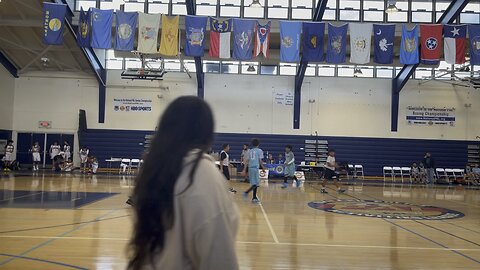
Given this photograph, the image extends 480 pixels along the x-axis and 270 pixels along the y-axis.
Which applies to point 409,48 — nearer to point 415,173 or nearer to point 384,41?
point 384,41

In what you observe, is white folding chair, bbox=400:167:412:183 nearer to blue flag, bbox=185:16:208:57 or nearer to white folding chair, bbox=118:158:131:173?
blue flag, bbox=185:16:208:57

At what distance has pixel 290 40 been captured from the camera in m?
20.0

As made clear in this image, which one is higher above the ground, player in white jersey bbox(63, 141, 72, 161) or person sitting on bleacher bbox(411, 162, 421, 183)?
player in white jersey bbox(63, 141, 72, 161)

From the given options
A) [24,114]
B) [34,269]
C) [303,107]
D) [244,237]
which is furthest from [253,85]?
[34,269]

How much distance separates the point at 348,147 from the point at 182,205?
86.0 feet

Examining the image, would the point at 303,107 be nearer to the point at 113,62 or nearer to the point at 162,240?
the point at 113,62

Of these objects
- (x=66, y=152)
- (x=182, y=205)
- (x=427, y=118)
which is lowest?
(x=66, y=152)

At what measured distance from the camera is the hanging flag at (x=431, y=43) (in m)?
20.0

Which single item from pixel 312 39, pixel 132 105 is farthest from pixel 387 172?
pixel 132 105

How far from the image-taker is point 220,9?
25703 millimetres

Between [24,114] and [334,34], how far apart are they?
1881 cm

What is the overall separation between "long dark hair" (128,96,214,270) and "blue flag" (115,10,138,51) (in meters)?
18.6

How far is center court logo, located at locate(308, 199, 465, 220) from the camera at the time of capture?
10.6 meters

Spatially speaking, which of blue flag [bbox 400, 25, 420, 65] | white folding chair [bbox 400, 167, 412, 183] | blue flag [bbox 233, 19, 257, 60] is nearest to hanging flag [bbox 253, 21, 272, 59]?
blue flag [bbox 233, 19, 257, 60]
